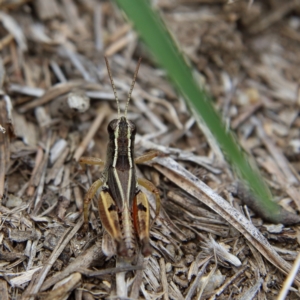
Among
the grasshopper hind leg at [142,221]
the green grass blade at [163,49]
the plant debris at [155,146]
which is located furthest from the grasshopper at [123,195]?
the green grass blade at [163,49]

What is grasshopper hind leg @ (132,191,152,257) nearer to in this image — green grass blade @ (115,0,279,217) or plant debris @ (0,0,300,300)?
plant debris @ (0,0,300,300)

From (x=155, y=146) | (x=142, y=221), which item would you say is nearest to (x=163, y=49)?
(x=142, y=221)

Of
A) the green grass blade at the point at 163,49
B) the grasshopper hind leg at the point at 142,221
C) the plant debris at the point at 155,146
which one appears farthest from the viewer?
the plant debris at the point at 155,146

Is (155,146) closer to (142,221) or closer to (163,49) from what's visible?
(142,221)

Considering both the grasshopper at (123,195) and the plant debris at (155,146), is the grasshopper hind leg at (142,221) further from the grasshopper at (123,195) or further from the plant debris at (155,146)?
the plant debris at (155,146)

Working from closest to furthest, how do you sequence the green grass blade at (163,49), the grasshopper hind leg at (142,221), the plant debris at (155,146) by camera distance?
1. the green grass blade at (163,49)
2. the grasshopper hind leg at (142,221)
3. the plant debris at (155,146)

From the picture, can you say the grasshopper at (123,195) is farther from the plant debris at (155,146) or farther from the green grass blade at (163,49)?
the green grass blade at (163,49)

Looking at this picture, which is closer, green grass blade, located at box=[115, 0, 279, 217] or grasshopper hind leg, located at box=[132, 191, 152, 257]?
green grass blade, located at box=[115, 0, 279, 217]

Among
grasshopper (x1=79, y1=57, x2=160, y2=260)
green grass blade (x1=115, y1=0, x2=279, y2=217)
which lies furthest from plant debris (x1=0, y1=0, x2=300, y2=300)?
green grass blade (x1=115, y1=0, x2=279, y2=217)

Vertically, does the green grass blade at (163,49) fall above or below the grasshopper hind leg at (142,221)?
above

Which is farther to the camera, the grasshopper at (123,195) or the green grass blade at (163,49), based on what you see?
the grasshopper at (123,195)
